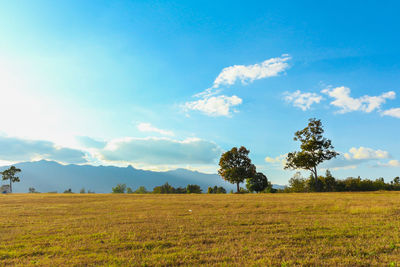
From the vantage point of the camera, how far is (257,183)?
73688mm

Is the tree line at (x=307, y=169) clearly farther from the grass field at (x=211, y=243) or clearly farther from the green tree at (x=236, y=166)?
the grass field at (x=211, y=243)

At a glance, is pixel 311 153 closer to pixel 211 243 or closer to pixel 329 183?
pixel 329 183

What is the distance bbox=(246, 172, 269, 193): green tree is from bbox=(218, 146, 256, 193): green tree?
6.10 ft

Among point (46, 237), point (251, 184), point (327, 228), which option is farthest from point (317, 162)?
point (46, 237)

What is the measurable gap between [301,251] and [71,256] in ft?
29.7

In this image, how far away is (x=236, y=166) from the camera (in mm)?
77812

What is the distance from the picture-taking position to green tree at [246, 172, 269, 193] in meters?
73.8

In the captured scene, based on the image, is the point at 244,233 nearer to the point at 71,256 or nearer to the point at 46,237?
the point at 71,256

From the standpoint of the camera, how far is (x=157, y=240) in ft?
38.2

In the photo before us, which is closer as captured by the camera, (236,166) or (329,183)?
(329,183)

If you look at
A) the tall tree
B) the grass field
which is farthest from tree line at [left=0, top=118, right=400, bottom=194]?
the grass field

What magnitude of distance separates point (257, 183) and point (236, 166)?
8449mm

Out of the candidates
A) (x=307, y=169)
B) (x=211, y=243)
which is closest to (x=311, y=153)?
(x=307, y=169)

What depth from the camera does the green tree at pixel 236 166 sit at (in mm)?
75812
